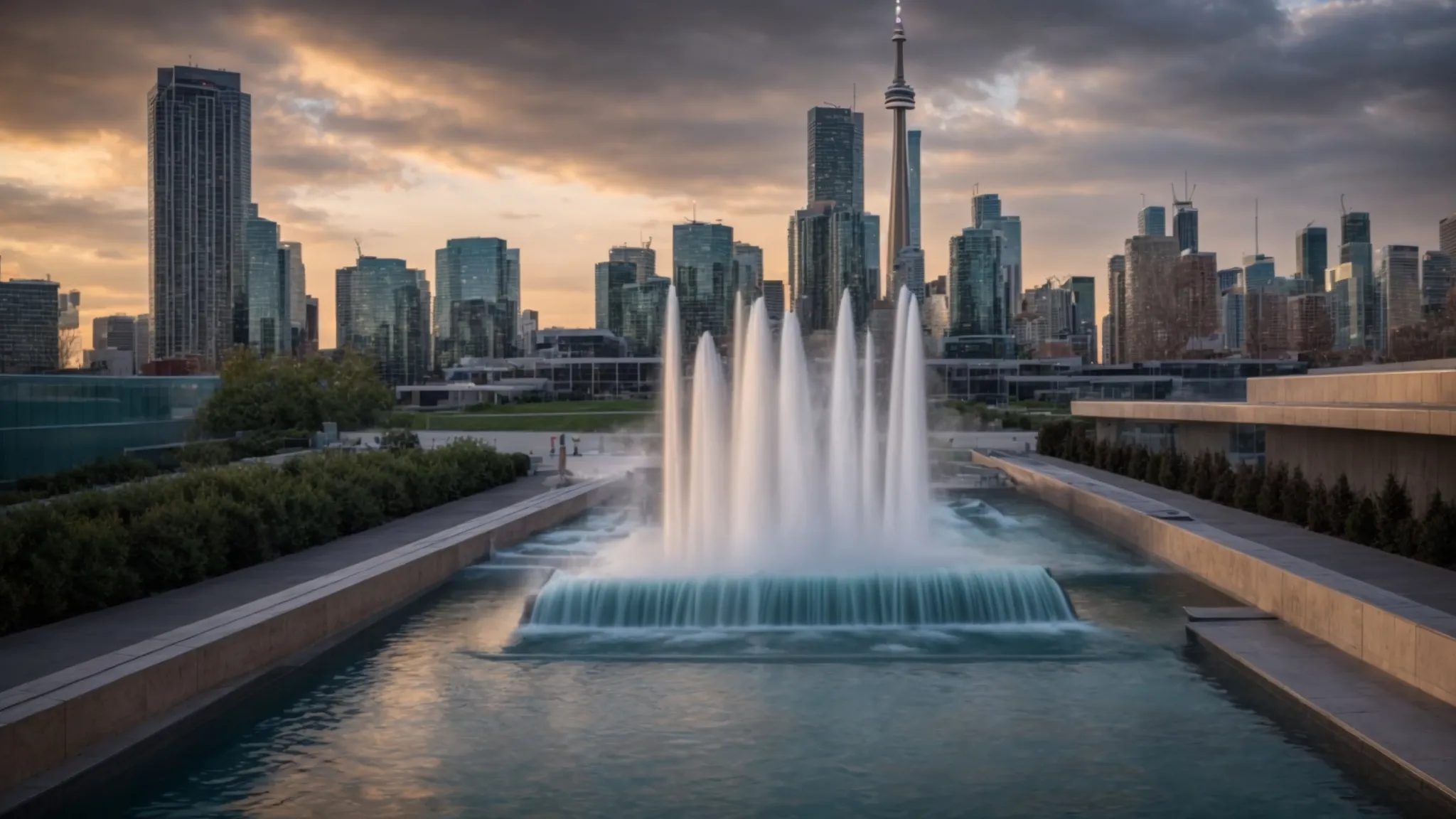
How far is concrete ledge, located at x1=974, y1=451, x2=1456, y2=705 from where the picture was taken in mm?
10664

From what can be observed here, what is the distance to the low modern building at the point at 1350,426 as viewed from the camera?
17.9 meters

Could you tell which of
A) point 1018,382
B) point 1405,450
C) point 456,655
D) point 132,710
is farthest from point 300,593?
point 1018,382

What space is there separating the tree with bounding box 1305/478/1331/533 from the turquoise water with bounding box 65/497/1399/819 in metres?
5.01

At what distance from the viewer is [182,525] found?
1546cm

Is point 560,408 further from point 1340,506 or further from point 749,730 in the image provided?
point 749,730

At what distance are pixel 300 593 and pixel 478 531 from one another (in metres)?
6.59

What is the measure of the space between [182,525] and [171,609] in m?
2.52

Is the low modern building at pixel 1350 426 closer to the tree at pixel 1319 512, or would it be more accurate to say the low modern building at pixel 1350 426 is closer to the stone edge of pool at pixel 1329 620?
the tree at pixel 1319 512

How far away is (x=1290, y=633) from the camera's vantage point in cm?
1328

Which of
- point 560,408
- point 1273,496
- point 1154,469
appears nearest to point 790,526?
point 1273,496

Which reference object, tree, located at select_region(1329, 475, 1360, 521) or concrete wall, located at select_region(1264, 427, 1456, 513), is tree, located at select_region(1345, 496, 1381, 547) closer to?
tree, located at select_region(1329, 475, 1360, 521)

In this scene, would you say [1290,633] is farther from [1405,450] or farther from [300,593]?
[300,593]

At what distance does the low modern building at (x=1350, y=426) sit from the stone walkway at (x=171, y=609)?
1469 centimetres

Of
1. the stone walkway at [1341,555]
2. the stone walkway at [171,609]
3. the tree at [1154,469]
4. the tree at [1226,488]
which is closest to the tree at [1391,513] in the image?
the stone walkway at [1341,555]
